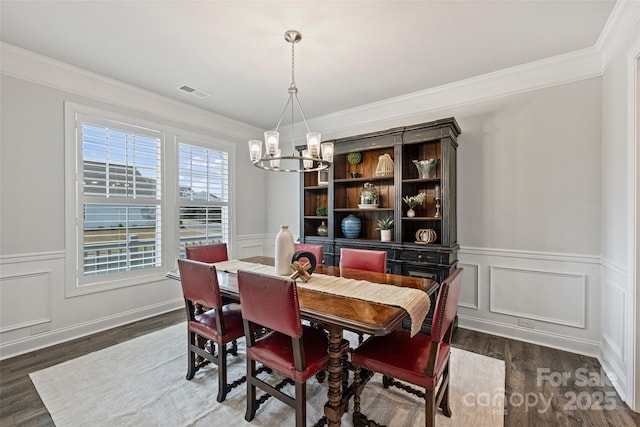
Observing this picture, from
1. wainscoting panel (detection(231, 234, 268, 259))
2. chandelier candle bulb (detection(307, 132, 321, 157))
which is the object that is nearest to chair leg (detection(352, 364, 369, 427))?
chandelier candle bulb (detection(307, 132, 321, 157))

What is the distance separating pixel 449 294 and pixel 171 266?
3.69m

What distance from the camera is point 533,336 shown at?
3.01 meters

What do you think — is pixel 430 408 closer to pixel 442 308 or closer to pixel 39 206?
pixel 442 308

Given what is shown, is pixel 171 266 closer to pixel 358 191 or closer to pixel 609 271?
pixel 358 191

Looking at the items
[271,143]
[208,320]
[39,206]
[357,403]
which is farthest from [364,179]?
[39,206]

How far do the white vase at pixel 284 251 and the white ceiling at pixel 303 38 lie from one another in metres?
1.70

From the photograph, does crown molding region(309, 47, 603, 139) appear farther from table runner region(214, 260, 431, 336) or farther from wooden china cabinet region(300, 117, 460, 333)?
table runner region(214, 260, 431, 336)

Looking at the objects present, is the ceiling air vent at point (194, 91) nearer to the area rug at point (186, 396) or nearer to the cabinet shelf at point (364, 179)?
the cabinet shelf at point (364, 179)

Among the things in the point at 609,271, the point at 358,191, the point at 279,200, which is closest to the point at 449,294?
the point at 609,271

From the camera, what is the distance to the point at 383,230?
12.1 ft

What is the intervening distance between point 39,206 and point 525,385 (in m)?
4.73

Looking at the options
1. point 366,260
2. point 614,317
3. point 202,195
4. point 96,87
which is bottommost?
point 614,317

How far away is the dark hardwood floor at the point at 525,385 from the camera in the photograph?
1929mm

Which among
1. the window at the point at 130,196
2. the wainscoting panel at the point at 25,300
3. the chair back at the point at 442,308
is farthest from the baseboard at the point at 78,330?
the chair back at the point at 442,308
